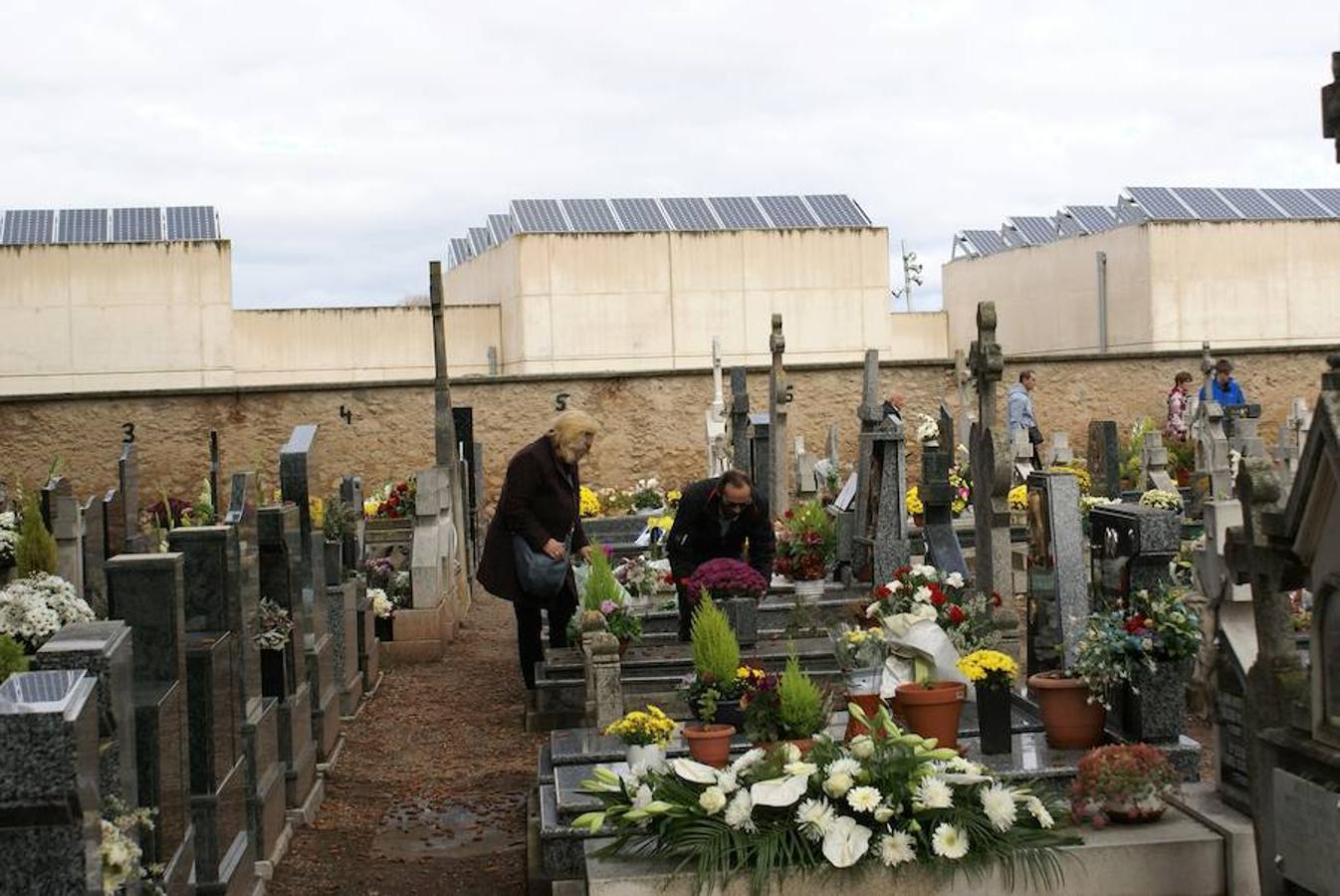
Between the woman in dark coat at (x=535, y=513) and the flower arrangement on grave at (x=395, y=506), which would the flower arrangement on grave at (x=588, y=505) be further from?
the woman in dark coat at (x=535, y=513)

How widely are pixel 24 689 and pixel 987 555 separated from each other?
21.8 ft

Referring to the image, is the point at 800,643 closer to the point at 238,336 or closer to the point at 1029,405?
the point at 1029,405

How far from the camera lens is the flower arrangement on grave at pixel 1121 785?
6.02 metres

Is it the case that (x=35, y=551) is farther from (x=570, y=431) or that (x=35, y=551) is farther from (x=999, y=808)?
(x=999, y=808)

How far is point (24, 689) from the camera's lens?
3.54 metres

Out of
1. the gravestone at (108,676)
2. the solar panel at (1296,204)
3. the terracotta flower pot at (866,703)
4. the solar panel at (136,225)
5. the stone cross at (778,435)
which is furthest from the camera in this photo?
the solar panel at (1296,204)

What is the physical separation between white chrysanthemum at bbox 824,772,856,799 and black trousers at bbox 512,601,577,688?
15.7 feet

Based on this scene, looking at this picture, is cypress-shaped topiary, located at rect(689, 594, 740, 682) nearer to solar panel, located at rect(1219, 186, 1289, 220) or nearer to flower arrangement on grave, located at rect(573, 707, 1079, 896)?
flower arrangement on grave, located at rect(573, 707, 1079, 896)

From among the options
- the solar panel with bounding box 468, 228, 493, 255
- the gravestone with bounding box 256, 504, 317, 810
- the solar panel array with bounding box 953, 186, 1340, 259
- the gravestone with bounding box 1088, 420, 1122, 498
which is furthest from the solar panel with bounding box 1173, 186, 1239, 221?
the gravestone with bounding box 256, 504, 317, 810

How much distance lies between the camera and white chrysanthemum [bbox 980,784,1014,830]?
575 cm

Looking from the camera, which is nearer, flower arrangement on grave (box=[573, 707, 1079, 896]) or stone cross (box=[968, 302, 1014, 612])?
flower arrangement on grave (box=[573, 707, 1079, 896])

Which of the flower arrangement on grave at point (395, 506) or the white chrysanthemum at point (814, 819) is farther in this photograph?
the flower arrangement on grave at point (395, 506)

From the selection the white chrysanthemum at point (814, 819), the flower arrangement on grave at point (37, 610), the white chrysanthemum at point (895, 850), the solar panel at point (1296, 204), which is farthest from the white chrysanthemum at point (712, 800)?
the solar panel at point (1296, 204)

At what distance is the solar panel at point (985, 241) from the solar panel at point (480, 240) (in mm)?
11184
